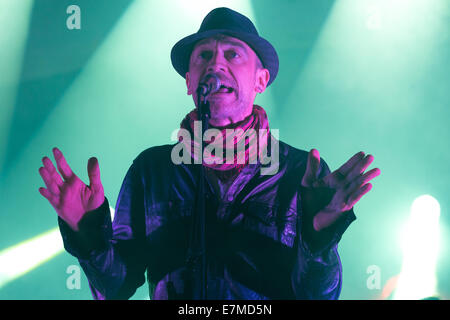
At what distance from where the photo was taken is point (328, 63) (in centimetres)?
350

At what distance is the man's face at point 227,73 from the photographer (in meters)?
2.26

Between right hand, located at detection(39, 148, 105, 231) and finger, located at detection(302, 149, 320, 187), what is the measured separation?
84 centimetres

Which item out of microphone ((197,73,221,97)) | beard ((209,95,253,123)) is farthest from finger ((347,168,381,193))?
beard ((209,95,253,123))

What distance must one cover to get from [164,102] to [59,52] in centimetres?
101

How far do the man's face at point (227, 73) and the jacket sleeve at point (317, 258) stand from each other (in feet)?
2.67

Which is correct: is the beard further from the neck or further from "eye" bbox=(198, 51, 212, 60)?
"eye" bbox=(198, 51, 212, 60)

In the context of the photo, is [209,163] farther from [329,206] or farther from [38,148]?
[38,148]

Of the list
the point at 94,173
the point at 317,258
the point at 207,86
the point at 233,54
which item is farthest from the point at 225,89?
the point at 317,258

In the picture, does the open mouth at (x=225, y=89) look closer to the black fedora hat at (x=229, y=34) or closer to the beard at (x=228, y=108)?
the beard at (x=228, y=108)

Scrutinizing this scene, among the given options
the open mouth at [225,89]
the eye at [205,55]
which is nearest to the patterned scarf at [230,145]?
the open mouth at [225,89]

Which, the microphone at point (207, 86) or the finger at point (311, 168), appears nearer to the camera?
the finger at point (311, 168)

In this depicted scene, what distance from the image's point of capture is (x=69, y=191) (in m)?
1.57

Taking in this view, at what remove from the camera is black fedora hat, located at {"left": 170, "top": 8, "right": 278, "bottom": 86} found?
2363mm

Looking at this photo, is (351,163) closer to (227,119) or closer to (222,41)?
(227,119)
